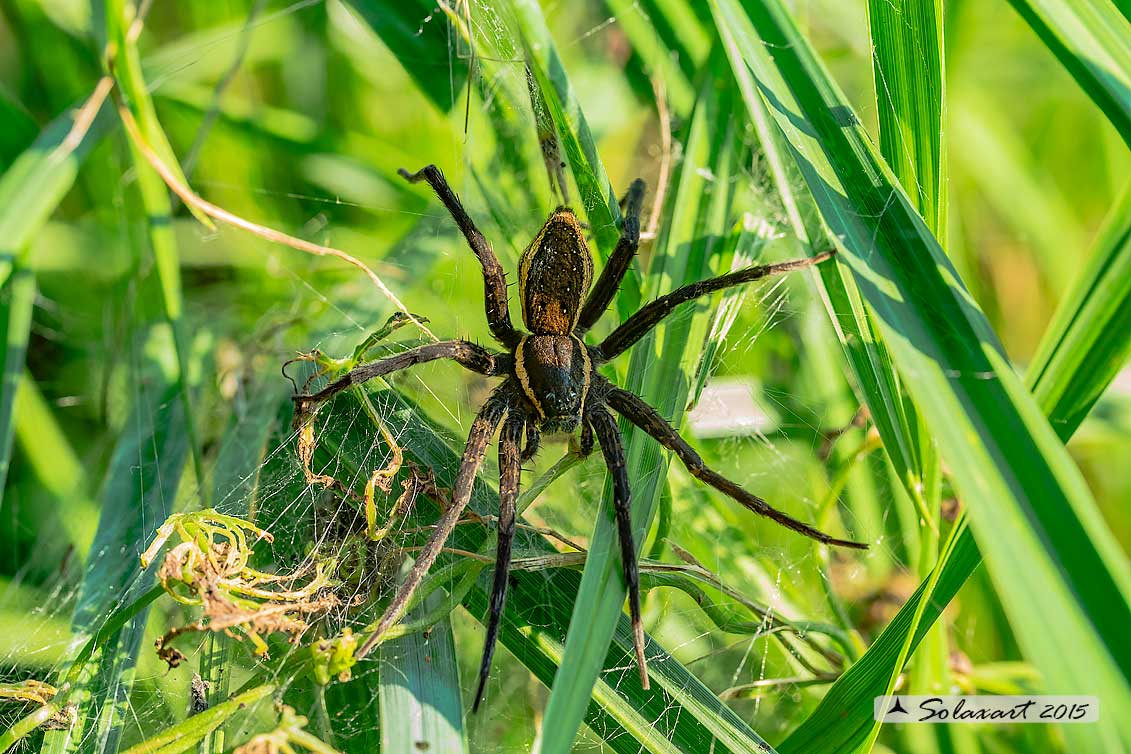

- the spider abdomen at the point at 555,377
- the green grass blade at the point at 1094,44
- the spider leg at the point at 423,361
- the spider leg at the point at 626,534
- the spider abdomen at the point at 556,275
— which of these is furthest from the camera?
the spider abdomen at the point at 556,275

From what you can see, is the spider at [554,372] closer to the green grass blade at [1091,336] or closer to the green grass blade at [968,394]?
the green grass blade at [968,394]

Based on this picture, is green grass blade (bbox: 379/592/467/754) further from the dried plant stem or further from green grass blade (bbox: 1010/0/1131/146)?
green grass blade (bbox: 1010/0/1131/146)

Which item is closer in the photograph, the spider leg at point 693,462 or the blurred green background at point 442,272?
the spider leg at point 693,462

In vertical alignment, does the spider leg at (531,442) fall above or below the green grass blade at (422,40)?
below

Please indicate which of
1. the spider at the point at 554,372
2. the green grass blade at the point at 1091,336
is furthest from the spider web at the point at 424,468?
the green grass blade at the point at 1091,336

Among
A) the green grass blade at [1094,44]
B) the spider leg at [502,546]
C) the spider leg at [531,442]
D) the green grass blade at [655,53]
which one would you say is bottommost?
the spider leg at [502,546]

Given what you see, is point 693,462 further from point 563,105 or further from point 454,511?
point 563,105

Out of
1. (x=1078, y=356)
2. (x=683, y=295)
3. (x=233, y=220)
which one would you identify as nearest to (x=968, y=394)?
(x=1078, y=356)
